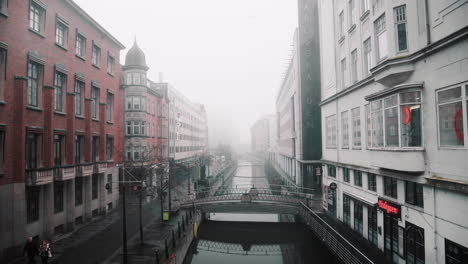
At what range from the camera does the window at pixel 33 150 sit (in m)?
18.7

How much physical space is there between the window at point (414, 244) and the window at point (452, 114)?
15.1 feet

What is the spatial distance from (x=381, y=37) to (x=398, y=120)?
5166mm

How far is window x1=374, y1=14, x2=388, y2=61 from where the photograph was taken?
15.8m

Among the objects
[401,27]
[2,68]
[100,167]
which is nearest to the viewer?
[401,27]

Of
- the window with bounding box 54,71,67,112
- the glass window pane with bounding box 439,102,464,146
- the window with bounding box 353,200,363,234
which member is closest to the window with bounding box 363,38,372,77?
the glass window pane with bounding box 439,102,464,146

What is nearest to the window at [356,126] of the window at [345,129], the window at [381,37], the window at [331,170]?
the window at [345,129]

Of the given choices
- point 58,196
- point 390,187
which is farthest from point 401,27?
A: point 58,196

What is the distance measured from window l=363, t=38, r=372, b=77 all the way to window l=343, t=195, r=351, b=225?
10108mm

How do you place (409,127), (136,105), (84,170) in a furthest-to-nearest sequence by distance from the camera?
1. (136,105)
2. (84,170)
3. (409,127)

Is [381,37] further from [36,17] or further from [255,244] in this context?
[36,17]

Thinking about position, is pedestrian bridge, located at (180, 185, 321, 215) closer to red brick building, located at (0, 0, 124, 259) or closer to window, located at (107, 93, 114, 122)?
red brick building, located at (0, 0, 124, 259)

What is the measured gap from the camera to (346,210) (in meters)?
23.5

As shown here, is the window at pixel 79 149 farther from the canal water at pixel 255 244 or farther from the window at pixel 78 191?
the canal water at pixel 255 244

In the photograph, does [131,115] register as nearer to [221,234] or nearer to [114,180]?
[114,180]
